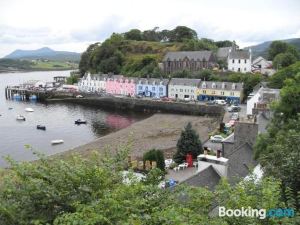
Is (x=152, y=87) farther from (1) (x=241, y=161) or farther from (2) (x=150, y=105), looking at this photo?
(1) (x=241, y=161)

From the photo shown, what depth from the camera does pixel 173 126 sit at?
47.9 m

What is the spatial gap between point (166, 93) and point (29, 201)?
6094 centimetres

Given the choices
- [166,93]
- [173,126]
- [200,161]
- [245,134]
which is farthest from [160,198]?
[166,93]

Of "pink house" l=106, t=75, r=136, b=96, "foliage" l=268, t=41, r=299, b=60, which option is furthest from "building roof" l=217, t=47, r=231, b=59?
"pink house" l=106, t=75, r=136, b=96

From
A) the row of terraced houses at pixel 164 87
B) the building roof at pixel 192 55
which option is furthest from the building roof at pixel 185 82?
the building roof at pixel 192 55

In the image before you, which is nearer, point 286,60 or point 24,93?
point 286,60

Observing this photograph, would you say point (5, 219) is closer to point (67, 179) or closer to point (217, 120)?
point (67, 179)

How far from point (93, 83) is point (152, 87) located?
15.8m

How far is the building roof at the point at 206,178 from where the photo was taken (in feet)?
57.0

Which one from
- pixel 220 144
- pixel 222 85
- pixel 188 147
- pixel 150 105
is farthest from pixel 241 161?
pixel 150 105

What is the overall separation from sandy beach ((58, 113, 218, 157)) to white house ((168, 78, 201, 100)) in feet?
32.0

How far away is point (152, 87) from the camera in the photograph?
229 feet

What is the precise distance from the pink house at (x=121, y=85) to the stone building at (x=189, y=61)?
39.9 ft

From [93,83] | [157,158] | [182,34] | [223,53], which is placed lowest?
[157,158]
